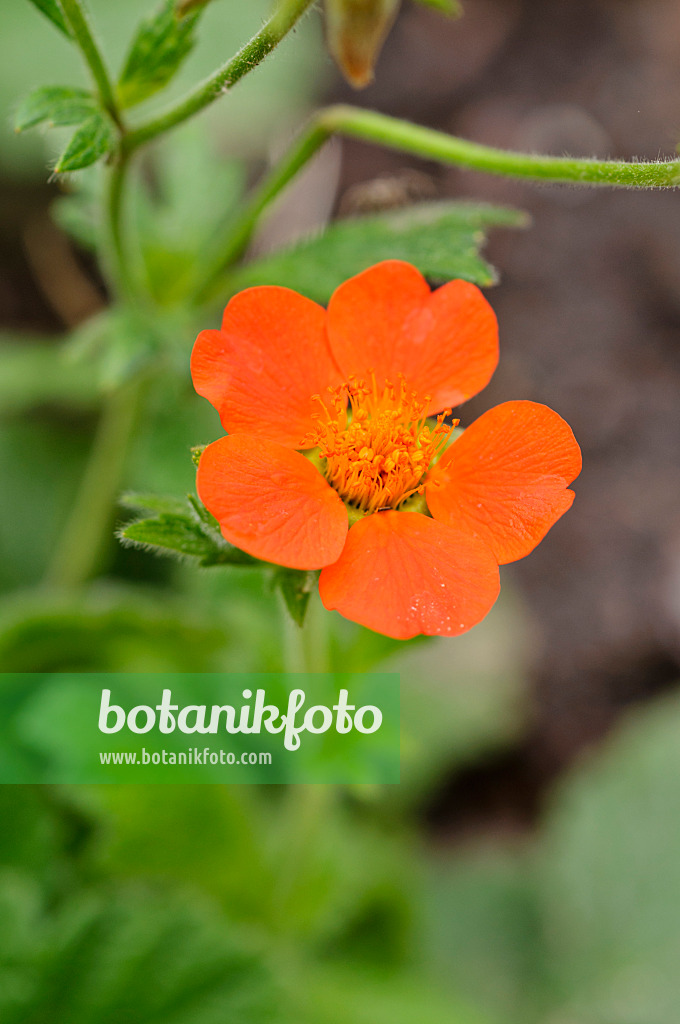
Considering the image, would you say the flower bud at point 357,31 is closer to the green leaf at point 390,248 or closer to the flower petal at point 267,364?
the green leaf at point 390,248

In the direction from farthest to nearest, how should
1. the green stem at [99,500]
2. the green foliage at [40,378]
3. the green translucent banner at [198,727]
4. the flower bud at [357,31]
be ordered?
1. the green foliage at [40,378]
2. the green stem at [99,500]
3. the green translucent banner at [198,727]
4. the flower bud at [357,31]

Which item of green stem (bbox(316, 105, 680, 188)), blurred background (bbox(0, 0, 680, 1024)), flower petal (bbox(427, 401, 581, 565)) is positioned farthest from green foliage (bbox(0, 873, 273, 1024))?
green stem (bbox(316, 105, 680, 188))

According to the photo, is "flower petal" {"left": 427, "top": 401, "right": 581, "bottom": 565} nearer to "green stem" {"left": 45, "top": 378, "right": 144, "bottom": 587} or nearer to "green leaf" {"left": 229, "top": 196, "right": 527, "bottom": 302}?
"green leaf" {"left": 229, "top": 196, "right": 527, "bottom": 302}

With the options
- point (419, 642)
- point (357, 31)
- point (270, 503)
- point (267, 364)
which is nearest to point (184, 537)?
point (270, 503)

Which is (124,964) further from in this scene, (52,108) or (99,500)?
(52,108)

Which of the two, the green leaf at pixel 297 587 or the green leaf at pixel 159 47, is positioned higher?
the green leaf at pixel 159 47

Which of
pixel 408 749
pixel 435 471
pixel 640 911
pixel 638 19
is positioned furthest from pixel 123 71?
pixel 638 19

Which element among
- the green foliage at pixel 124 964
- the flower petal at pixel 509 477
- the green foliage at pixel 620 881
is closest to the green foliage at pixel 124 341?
the flower petal at pixel 509 477
